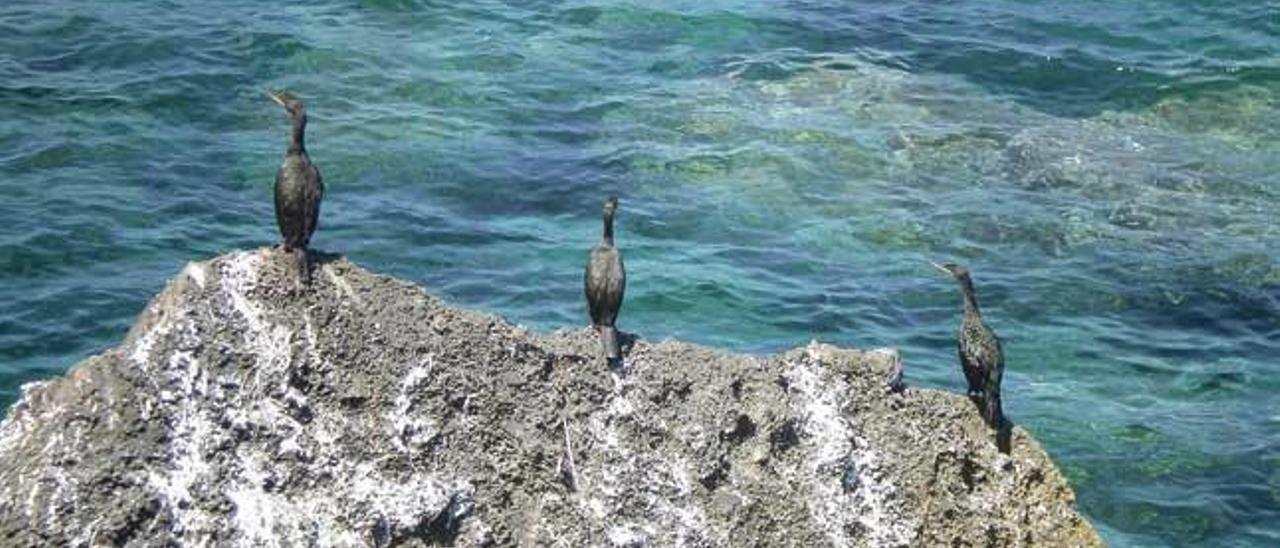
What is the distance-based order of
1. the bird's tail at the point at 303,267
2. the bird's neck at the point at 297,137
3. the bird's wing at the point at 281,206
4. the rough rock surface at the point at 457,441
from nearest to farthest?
the rough rock surface at the point at 457,441, the bird's tail at the point at 303,267, the bird's wing at the point at 281,206, the bird's neck at the point at 297,137

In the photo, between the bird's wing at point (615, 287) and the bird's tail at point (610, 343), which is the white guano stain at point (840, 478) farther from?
the bird's wing at point (615, 287)

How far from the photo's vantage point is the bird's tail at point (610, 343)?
862 centimetres

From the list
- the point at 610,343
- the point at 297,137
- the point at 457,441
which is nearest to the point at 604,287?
the point at 610,343

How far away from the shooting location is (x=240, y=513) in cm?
793

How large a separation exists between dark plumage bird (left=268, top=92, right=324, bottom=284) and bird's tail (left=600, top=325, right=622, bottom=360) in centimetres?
128

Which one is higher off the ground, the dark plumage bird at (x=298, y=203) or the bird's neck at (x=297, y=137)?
the bird's neck at (x=297, y=137)

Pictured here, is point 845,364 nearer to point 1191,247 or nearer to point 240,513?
point 240,513

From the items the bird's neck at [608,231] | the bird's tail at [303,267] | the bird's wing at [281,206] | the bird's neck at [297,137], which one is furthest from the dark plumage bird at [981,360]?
the bird's neck at [297,137]

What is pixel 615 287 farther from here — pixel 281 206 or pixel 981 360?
pixel 981 360

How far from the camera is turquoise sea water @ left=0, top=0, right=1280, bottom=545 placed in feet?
53.7

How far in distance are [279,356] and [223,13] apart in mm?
18065

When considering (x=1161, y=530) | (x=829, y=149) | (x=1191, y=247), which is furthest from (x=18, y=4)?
(x=1161, y=530)

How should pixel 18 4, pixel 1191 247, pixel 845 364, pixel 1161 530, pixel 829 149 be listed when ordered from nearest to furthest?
pixel 845 364 < pixel 1161 530 < pixel 1191 247 < pixel 829 149 < pixel 18 4

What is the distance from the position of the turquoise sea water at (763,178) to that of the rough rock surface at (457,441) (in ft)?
18.3
